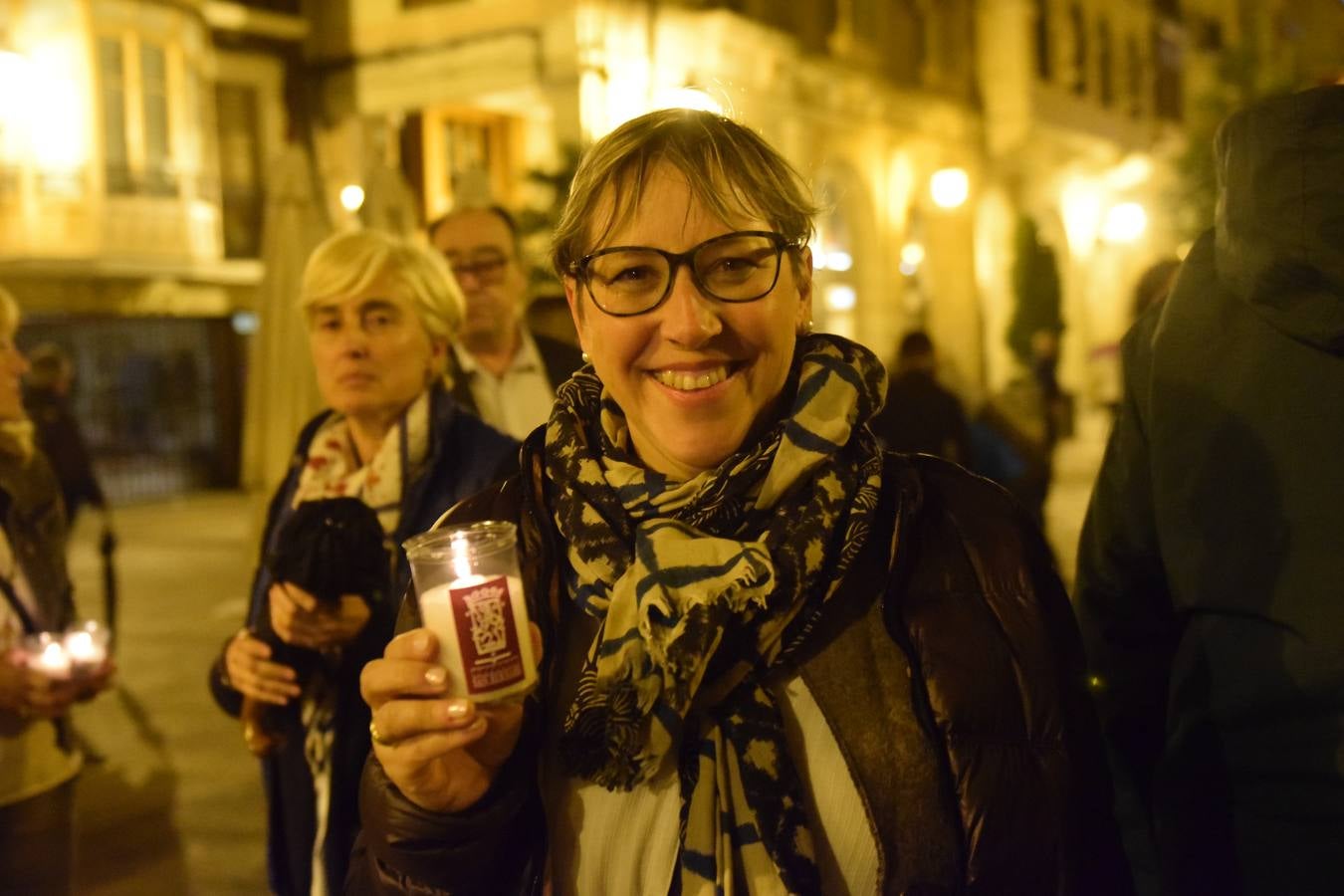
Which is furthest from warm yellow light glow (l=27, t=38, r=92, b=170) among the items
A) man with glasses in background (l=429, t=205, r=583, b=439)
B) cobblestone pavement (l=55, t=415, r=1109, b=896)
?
man with glasses in background (l=429, t=205, r=583, b=439)

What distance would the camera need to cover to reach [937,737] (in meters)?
1.67

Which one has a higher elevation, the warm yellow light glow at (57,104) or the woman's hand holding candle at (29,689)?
the warm yellow light glow at (57,104)

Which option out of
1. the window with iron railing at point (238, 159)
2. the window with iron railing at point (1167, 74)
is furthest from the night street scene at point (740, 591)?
the window with iron railing at point (1167, 74)

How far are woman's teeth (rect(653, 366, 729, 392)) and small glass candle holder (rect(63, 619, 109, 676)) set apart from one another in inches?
82.5

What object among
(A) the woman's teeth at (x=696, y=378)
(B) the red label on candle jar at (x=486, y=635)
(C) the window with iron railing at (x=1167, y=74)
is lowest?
(B) the red label on candle jar at (x=486, y=635)

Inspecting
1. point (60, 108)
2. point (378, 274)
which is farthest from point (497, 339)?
point (60, 108)

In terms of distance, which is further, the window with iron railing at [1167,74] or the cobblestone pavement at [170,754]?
the window with iron railing at [1167,74]

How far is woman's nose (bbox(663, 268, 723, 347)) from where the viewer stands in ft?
5.76

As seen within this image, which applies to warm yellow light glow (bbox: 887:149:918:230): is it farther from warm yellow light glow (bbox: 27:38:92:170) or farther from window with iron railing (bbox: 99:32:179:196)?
warm yellow light glow (bbox: 27:38:92:170)

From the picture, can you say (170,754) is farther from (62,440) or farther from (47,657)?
(47,657)

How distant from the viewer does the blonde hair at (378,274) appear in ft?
10.1

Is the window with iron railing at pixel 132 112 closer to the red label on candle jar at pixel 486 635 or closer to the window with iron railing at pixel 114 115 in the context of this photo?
the window with iron railing at pixel 114 115

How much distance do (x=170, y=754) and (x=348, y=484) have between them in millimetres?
4680

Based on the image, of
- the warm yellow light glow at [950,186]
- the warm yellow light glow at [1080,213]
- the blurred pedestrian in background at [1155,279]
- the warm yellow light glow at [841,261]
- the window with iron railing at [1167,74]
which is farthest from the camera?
the window with iron railing at [1167,74]
